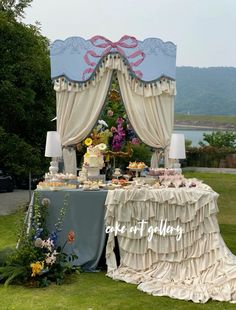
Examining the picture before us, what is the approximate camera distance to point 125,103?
596 cm

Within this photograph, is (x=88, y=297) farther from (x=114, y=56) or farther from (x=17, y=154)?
(x=17, y=154)

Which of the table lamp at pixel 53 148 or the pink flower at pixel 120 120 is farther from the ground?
the pink flower at pixel 120 120

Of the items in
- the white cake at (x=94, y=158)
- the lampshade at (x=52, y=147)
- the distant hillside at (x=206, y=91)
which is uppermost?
the distant hillside at (x=206, y=91)

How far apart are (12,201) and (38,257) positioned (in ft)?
24.2

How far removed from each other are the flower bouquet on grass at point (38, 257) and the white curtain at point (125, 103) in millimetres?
1442

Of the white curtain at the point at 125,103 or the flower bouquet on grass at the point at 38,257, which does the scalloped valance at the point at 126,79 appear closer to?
the white curtain at the point at 125,103

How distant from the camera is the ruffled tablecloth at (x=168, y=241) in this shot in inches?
169

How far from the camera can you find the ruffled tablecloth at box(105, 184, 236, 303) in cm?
428

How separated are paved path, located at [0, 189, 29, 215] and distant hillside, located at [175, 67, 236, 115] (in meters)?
62.3

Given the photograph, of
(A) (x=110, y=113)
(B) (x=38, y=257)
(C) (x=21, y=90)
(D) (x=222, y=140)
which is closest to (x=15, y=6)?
(C) (x=21, y=90)

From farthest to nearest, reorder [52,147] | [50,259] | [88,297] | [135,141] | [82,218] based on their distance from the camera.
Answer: [135,141] → [52,147] → [82,218] → [50,259] → [88,297]

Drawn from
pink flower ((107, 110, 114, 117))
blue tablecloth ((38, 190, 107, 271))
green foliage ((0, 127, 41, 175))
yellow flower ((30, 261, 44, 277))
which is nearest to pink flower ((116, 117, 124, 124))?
pink flower ((107, 110, 114, 117))

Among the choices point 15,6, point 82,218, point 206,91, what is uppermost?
point 206,91

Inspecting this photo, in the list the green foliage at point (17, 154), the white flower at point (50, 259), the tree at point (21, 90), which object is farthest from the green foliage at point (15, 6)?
the white flower at point (50, 259)
